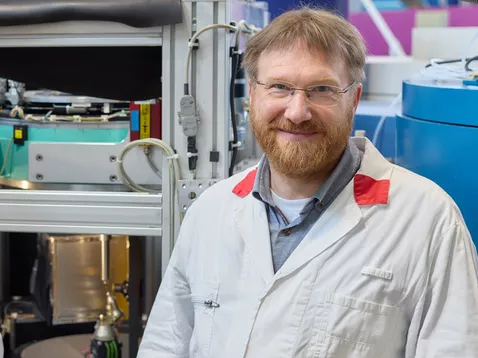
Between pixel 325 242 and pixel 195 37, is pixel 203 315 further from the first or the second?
pixel 195 37

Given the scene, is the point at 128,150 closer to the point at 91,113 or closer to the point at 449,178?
the point at 91,113

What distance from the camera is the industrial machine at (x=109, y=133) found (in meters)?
1.75

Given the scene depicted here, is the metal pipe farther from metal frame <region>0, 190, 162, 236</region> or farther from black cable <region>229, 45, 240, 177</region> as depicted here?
black cable <region>229, 45, 240, 177</region>

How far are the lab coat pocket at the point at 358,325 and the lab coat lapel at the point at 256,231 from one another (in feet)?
0.46

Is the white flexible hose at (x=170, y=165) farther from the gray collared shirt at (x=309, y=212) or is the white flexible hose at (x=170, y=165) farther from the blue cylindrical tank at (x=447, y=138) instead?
the blue cylindrical tank at (x=447, y=138)

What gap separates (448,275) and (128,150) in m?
0.91

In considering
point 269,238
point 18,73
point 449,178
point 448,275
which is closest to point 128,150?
point 18,73

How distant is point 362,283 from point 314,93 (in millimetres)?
346

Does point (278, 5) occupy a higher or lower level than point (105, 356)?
higher

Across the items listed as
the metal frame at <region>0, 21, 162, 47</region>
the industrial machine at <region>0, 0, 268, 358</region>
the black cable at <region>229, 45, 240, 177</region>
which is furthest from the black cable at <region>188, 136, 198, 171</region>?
the metal frame at <region>0, 21, 162, 47</region>

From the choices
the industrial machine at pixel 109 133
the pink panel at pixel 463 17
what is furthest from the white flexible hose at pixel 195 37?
the pink panel at pixel 463 17

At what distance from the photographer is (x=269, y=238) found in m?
1.38

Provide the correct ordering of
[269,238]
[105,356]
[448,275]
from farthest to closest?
[105,356]
[269,238]
[448,275]

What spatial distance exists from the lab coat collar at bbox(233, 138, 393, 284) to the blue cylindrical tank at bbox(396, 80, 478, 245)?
0.28m
